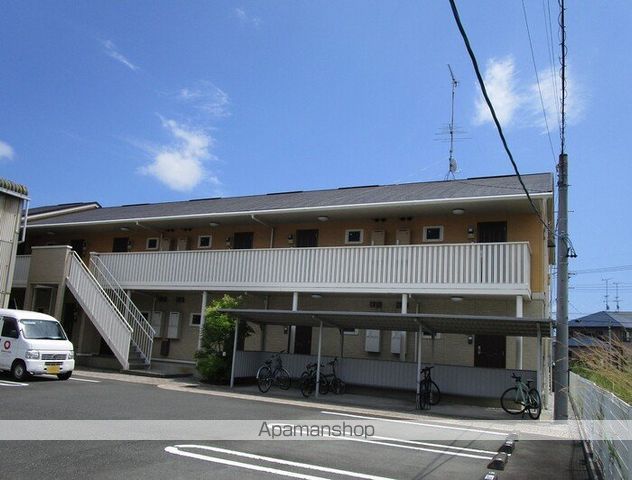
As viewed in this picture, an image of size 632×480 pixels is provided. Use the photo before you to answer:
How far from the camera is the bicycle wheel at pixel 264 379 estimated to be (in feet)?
51.0

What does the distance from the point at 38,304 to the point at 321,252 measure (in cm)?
1397

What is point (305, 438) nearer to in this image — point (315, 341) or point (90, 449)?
point (90, 449)

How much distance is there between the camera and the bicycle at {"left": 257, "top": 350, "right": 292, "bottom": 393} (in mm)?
15547

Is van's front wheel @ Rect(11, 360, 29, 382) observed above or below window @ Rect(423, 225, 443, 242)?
below

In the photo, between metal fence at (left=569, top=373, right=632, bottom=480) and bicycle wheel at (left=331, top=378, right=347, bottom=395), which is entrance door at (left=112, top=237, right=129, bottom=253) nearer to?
bicycle wheel at (left=331, top=378, right=347, bottom=395)

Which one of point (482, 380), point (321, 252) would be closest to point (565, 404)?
point (482, 380)

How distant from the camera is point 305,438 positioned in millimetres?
8508

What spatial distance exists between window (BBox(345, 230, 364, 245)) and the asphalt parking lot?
8352 mm

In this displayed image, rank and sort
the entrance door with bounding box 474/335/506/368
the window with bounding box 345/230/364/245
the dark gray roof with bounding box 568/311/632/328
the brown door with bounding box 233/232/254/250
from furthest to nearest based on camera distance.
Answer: the dark gray roof with bounding box 568/311/632/328 < the brown door with bounding box 233/232/254/250 < the window with bounding box 345/230/364/245 < the entrance door with bounding box 474/335/506/368

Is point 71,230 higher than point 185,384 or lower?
higher

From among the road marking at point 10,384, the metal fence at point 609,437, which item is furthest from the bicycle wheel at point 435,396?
the road marking at point 10,384

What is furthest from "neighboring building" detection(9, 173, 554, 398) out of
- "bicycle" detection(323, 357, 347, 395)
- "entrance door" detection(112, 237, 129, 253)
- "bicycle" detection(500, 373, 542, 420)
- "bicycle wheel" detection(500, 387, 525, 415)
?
"bicycle" detection(323, 357, 347, 395)

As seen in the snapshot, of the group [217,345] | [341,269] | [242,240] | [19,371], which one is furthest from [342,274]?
[19,371]

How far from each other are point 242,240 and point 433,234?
7.62 metres
